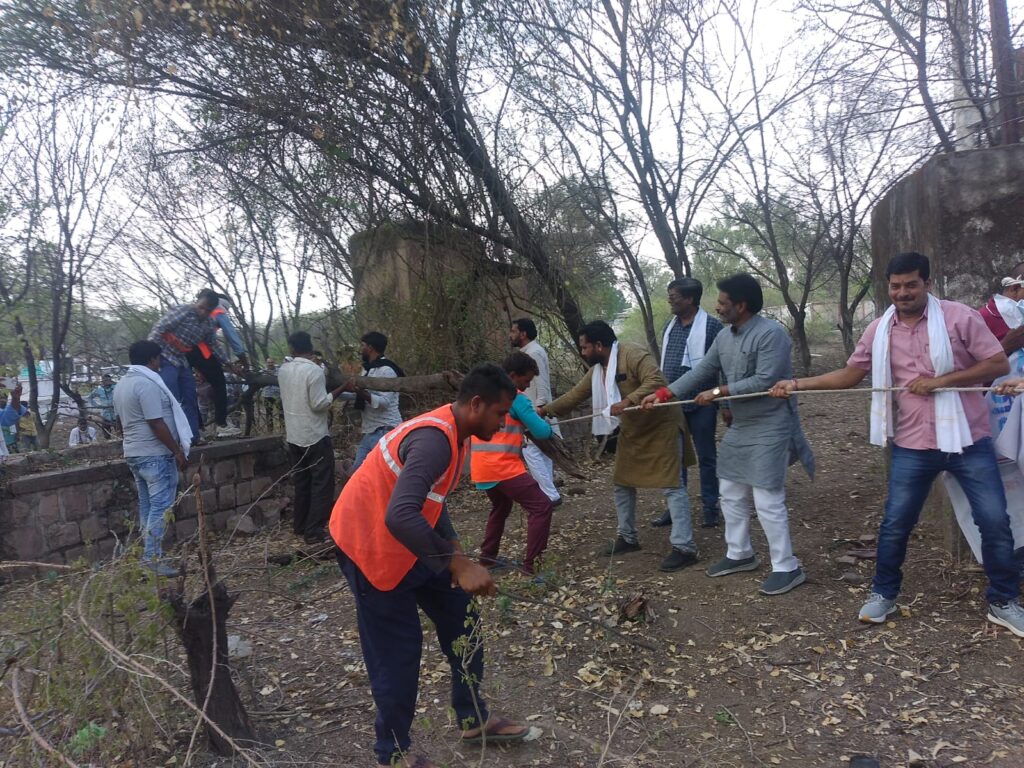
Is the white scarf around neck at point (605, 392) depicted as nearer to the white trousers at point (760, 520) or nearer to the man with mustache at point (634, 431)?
the man with mustache at point (634, 431)

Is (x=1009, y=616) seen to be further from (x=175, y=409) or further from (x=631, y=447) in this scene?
(x=175, y=409)

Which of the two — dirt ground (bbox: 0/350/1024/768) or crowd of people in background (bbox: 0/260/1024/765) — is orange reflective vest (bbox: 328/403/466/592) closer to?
crowd of people in background (bbox: 0/260/1024/765)

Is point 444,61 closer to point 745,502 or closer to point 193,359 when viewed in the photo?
point 193,359

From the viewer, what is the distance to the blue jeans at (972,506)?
134 inches

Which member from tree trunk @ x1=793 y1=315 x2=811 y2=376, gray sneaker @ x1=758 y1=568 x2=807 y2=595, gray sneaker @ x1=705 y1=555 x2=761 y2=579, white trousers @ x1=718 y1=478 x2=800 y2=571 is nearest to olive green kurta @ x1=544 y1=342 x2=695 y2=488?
white trousers @ x1=718 y1=478 x2=800 y2=571

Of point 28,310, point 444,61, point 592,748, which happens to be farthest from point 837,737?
point 28,310

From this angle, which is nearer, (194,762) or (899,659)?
(194,762)

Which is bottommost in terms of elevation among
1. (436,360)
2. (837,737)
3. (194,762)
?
(837,737)

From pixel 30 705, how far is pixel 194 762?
0.66 meters

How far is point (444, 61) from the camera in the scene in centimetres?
735

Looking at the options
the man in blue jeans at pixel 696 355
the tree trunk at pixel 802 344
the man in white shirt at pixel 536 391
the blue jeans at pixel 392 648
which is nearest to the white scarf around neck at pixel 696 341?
the man in blue jeans at pixel 696 355

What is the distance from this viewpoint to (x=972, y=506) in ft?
11.4

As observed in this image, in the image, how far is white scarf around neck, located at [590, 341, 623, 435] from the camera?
15.9 feet

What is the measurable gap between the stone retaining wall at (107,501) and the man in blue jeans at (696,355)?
3198 millimetres
